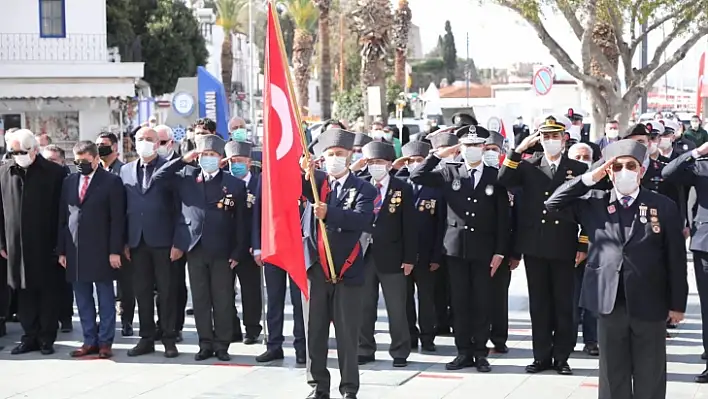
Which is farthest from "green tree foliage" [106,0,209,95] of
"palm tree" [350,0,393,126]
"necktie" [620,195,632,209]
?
"necktie" [620,195,632,209]

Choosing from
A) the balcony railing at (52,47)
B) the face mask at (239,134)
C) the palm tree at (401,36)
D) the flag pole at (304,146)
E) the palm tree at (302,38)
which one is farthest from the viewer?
the palm tree at (302,38)

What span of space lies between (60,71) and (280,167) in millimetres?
24794

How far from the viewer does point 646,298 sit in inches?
307

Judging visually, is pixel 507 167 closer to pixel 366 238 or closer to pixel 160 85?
pixel 366 238

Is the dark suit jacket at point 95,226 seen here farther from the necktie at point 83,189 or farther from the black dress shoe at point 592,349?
the black dress shoe at point 592,349

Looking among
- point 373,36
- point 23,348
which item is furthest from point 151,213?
point 373,36

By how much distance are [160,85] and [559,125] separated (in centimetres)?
3669

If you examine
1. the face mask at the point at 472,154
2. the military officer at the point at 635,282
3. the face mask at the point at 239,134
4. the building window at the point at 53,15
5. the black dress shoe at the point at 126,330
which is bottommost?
the black dress shoe at the point at 126,330

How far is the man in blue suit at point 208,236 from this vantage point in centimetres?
1116

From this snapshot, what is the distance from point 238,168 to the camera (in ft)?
38.1

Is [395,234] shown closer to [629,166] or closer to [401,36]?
[629,166]

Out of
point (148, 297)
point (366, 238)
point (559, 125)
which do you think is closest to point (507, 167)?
point (559, 125)

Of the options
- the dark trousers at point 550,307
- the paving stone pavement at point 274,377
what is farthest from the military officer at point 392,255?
the dark trousers at point 550,307

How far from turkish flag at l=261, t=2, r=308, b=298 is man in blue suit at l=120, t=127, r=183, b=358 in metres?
2.82
